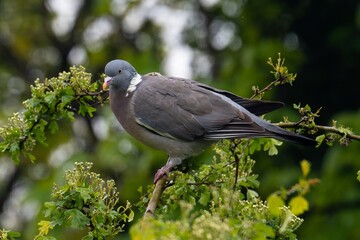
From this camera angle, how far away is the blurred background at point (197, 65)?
911cm

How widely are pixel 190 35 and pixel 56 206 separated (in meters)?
7.49

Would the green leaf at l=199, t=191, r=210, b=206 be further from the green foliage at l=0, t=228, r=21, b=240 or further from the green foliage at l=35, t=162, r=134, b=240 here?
the green foliage at l=0, t=228, r=21, b=240

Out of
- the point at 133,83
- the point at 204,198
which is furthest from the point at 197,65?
the point at 204,198

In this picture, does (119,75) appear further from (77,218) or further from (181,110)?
(77,218)

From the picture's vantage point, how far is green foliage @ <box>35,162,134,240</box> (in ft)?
12.1

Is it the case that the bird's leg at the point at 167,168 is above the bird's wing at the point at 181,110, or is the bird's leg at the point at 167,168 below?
below

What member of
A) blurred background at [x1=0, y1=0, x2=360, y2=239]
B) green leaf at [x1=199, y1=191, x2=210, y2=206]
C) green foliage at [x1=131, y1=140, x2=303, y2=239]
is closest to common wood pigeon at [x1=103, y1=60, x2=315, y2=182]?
green foliage at [x1=131, y1=140, x2=303, y2=239]

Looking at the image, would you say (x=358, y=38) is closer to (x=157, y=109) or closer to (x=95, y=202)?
(x=157, y=109)

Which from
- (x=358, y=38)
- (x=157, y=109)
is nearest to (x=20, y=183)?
(x=358, y=38)

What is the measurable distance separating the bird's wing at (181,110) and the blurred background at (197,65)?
3733mm

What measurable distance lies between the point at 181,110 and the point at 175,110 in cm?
3

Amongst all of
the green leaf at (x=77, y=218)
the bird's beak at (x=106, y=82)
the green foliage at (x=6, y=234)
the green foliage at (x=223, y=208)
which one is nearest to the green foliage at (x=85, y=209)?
the green leaf at (x=77, y=218)

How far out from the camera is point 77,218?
145 inches

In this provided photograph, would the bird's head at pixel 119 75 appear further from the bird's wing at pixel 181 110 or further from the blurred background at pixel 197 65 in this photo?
the blurred background at pixel 197 65
